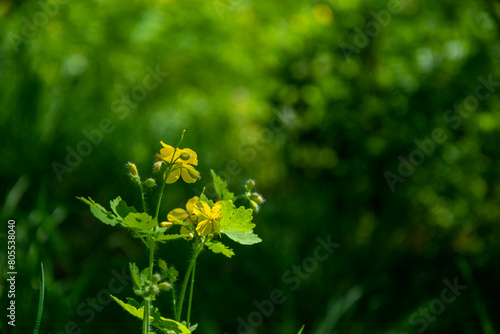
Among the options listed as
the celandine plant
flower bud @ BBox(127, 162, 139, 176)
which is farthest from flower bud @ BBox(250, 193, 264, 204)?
flower bud @ BBox(127, 162, 139, 176)

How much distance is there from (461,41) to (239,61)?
1480 mm

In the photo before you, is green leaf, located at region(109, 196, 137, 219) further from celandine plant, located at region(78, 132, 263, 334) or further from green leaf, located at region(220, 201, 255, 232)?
green leaf, located at region(220, 201, 255, 232)

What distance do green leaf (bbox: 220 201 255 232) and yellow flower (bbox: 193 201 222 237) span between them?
0.05ft

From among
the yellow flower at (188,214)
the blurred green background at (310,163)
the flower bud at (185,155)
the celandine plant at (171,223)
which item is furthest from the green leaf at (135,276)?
the blurred green background at (310,163)

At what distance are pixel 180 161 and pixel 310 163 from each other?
2.26 m

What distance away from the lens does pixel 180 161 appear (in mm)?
1058

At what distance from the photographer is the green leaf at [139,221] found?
3.05ft

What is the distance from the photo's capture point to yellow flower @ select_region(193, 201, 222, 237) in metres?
0.99

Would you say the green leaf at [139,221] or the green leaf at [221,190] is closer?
the green leaf at [139,221]

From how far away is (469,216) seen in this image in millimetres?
2859

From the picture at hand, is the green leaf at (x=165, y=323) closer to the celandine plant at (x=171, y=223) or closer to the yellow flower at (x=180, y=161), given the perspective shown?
the celandine plant at (x=171, y=223)

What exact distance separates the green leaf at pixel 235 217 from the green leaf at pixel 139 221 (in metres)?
0.13

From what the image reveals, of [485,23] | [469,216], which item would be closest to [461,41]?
[485,23]

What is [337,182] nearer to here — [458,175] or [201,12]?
[458,175]
